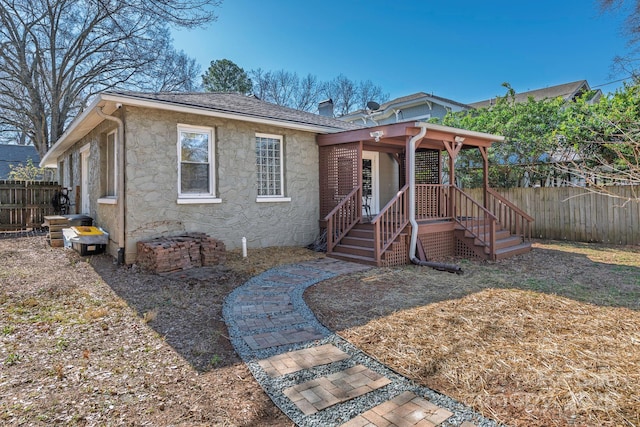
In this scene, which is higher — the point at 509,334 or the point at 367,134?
the point at 367,134

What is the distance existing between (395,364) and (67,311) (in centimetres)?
378

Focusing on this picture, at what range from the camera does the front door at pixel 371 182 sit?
35.3ft

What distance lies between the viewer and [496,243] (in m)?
7.96

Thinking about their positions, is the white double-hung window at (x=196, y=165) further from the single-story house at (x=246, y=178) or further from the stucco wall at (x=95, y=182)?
the stucco wall at (x=95, y=182)

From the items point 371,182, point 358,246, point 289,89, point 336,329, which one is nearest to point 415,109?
point 371,182

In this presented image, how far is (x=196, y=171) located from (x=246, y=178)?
1070 mm

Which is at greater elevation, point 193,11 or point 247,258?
point 193,11

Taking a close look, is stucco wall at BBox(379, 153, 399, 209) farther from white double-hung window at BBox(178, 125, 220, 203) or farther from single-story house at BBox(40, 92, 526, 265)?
white double-hung window at BBox(178, 125, 220, 203)

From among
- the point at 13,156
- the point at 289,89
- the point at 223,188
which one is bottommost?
the point at 223,188

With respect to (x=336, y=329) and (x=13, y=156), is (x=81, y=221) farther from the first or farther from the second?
(x=13, y=156)

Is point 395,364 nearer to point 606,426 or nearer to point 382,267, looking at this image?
point 606,426

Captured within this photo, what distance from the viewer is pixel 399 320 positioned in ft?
12.6

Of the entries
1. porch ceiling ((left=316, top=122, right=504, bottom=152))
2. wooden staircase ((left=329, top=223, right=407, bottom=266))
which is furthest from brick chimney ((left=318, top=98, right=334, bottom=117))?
wooden staircase ((left=329, top=223, right=407, bottom=266))

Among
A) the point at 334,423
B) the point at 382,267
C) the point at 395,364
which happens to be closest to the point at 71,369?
the point at 334,423
